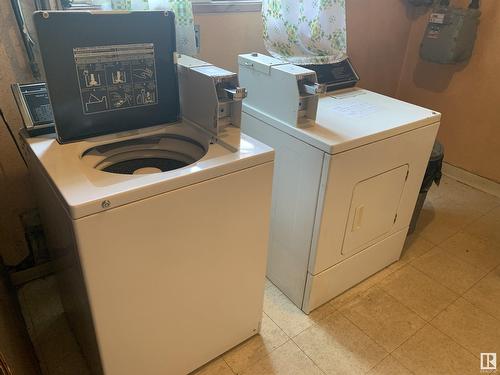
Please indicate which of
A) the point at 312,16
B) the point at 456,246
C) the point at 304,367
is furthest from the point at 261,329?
the point at 312,16

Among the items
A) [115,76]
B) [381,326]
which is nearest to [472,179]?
[381,326]

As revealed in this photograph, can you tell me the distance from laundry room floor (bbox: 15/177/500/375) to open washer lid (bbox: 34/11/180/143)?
0.93m

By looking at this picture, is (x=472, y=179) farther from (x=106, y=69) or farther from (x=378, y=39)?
(x=106, y=69)

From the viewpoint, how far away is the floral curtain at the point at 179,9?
1.46 meters

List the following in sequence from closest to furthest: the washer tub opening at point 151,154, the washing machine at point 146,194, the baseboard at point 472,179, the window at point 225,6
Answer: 1. the washing machine at point 146,194
2. the washer tub opening at point 151,154
3. the window at point 225,6
4. the baseboard at point 472,179

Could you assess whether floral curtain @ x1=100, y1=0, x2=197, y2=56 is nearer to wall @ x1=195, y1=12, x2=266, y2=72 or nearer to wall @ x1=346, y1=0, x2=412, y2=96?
wall @ x1=195, y1=12, x2=266, y2=72

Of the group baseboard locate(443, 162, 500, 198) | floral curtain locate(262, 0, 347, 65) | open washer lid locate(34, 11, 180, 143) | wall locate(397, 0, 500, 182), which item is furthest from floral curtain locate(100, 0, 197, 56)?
baseboard locate(443, 162, 500, 198)

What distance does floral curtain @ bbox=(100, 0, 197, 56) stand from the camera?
146 cm

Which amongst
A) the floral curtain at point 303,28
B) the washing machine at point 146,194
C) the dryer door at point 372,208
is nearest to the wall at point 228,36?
the floral curtain at point 303,28

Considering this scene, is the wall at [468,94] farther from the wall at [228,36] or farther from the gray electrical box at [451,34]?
the wall at [228,36]

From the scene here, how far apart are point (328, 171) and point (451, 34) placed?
1.71 meters

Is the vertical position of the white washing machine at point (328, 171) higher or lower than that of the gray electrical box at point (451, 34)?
lower

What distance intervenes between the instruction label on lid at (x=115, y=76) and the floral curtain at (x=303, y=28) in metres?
0.80

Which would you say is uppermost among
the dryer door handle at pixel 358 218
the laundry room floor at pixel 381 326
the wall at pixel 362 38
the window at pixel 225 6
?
the window at pixel 225 6
